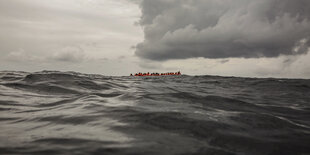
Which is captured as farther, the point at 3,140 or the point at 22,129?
the point at 22,129

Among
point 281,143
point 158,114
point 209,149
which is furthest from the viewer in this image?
point 158,114

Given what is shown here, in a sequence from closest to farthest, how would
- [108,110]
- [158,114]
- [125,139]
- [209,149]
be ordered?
[209,149] → [125,139] → [158,114] → [108,110]

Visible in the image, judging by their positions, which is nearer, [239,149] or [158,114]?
[239,149]

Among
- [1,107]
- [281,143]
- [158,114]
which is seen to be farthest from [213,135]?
[1,107]

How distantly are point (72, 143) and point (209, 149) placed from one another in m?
1.82

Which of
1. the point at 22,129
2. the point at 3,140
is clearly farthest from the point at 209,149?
the point at 22,129

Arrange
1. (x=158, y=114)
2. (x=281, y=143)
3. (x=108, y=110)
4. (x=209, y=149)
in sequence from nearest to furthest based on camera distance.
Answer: (x=209, y=149), (x=281, y=143), (x=158, y=114), (x=108, y=110)

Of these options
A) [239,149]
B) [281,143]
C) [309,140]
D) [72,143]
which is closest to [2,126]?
[72,143]

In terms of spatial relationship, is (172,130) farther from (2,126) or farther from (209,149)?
(2,126)

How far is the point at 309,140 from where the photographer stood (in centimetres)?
331

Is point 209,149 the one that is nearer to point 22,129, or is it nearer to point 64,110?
point 22,129

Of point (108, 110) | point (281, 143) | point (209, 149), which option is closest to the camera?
point (209, 149)

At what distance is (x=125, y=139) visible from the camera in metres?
2.76

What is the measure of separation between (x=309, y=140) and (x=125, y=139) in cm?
311
